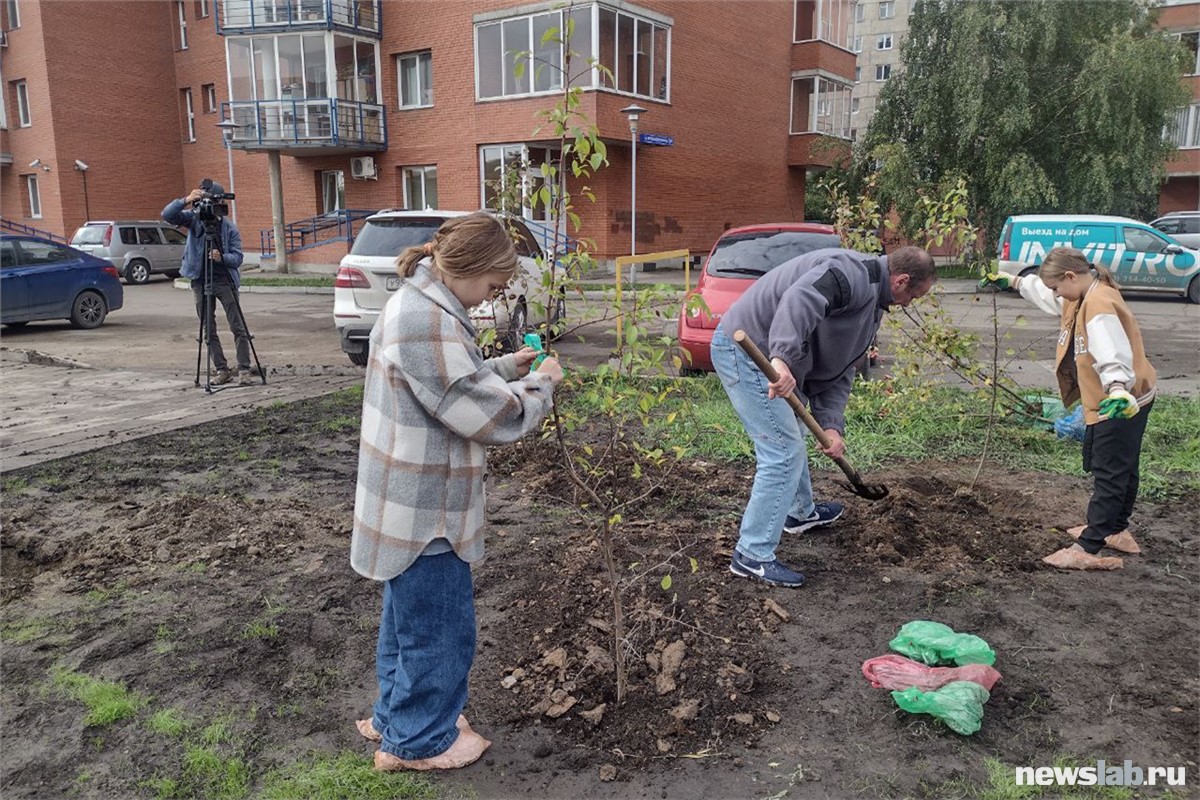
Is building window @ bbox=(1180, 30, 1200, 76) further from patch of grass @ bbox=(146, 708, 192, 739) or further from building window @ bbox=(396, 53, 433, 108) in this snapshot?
patch of grass @ bbox=(146, 708, 192, 739)

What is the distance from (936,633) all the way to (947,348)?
11.3ft

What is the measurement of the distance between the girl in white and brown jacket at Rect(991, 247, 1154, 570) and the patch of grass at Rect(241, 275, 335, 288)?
2032cm

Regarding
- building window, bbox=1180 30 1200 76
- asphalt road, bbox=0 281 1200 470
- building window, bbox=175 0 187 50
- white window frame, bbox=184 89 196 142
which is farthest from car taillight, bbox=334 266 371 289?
building window, bbox=1180 30 1200 76

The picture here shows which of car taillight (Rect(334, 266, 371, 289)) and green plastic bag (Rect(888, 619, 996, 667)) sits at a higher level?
car taillight (Rect(334, 266, 371, 289))

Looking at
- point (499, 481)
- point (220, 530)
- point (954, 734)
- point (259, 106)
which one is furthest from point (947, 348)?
point (259, 106)

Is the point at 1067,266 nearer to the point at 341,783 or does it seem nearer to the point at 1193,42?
the point at 341,783

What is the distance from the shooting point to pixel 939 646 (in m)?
3.15

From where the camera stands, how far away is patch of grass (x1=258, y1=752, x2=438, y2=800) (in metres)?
2.51

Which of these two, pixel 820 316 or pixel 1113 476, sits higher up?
pixel 820 316

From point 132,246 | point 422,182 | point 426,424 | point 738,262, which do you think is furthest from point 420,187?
point 426,424

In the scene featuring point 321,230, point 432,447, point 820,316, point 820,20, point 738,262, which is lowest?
point 432,447

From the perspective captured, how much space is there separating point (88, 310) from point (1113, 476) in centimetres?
1499

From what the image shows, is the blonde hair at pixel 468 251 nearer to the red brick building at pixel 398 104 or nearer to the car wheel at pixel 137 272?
the red brick building at pixel 398 104

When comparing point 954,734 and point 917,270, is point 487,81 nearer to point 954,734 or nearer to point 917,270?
point 917,270
